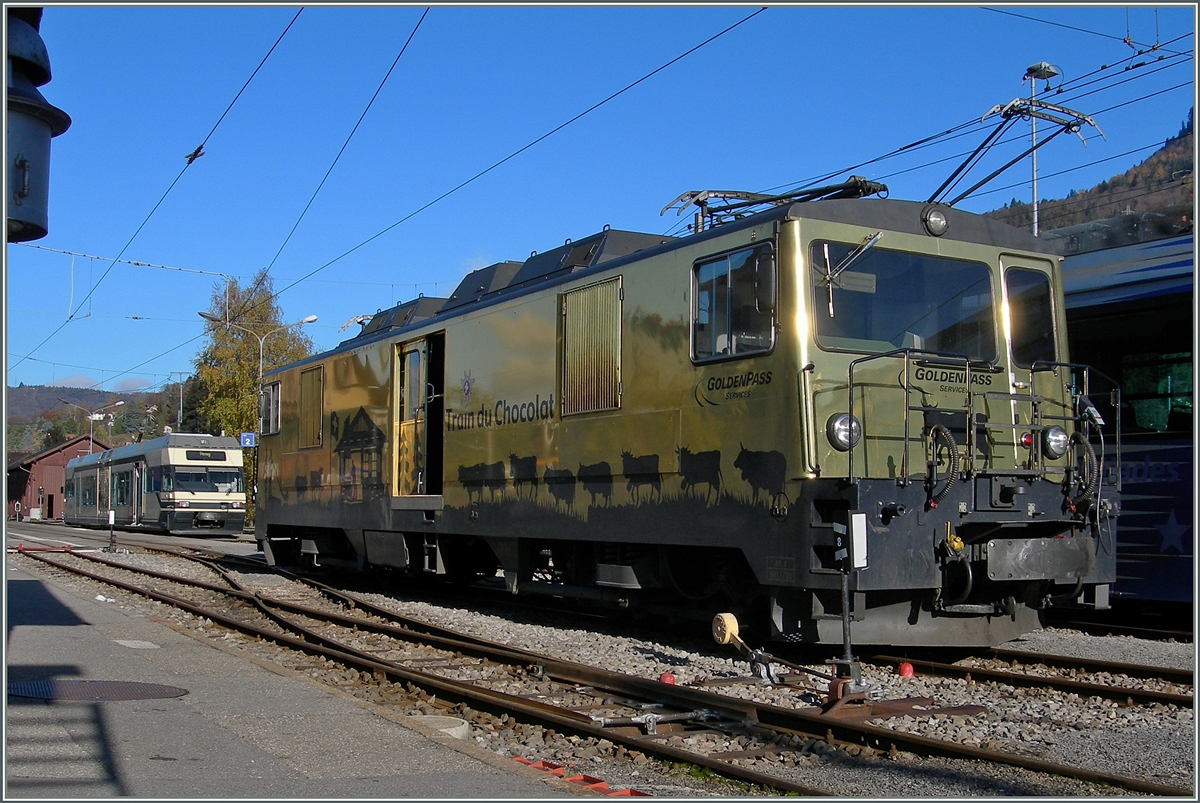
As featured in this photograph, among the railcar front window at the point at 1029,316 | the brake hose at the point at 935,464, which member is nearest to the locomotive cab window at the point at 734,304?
the brake hose at the point at 935,464

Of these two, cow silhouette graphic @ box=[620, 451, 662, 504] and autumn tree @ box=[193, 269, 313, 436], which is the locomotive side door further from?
autumn tree @ box=[193, 269, 313, 436]

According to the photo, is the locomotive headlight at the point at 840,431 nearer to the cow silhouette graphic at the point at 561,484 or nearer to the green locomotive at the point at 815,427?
the green locomotive at the point at 815,427

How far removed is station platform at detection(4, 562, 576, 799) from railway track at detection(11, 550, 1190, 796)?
849mm

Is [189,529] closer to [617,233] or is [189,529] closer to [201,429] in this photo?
[617,233]

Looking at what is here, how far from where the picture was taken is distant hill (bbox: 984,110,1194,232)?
545 inches

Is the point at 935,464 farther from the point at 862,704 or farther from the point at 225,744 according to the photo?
the point at 225,744

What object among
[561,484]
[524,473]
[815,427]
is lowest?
[561,484]

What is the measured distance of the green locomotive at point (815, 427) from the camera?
818 cm

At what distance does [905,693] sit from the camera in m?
7.86

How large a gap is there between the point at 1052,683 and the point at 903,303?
3124mm

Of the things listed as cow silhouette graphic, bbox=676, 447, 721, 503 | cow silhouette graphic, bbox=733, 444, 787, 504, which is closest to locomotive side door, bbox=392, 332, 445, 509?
cow silhouette graphic, bbox=676, 447, 721, 503

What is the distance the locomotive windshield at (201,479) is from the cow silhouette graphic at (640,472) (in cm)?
2810

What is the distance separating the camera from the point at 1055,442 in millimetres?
8945

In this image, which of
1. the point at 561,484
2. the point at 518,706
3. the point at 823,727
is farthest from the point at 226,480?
the point at 823,727
